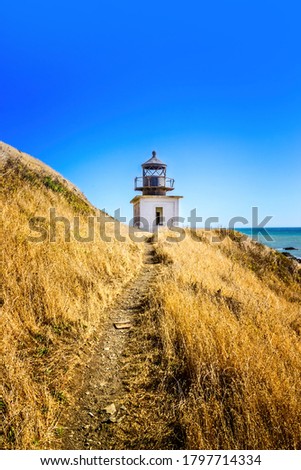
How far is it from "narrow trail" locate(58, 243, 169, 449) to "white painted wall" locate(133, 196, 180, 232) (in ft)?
82.3

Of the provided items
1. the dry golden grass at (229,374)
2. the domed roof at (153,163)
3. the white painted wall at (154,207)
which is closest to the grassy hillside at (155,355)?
the dry golden grass at (229,374)

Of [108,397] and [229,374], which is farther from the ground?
[229,374]

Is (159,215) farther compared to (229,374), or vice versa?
(159,215)

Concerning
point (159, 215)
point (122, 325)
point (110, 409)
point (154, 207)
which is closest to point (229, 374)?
point (110, 409)

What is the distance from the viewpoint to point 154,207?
30.2 metres

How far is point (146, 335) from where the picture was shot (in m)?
4.44

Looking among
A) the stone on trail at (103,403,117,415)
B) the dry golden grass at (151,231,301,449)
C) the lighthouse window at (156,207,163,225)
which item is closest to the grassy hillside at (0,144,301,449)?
the dry golden grass at (151,231,301,449)

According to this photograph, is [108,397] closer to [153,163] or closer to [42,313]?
[42,313]

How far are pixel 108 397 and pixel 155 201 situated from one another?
27560 mm

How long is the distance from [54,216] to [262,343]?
6855 millimetres

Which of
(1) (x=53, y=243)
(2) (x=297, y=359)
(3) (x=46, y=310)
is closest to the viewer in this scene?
(2) (x=297, y=359)

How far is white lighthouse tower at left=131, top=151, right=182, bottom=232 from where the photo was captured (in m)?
30.1
